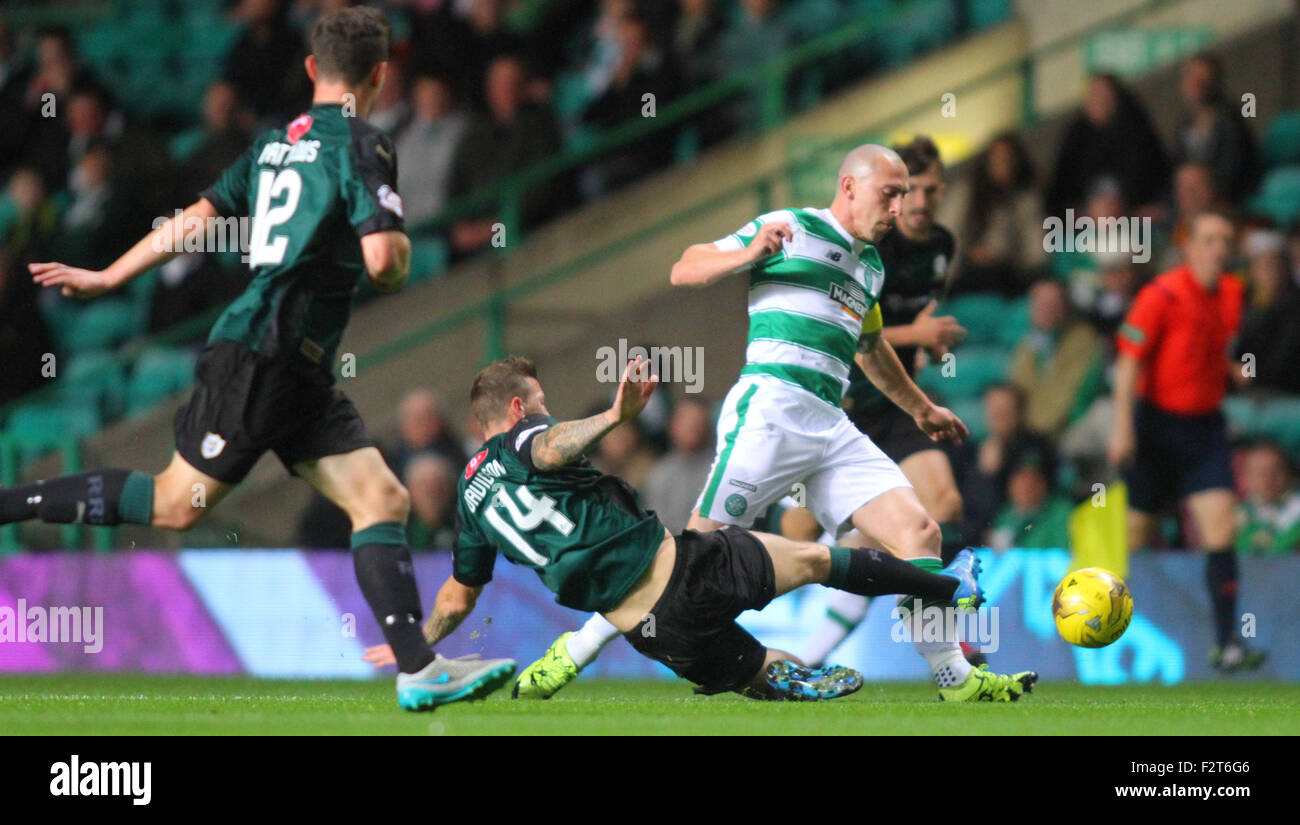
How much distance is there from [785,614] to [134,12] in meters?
9.04

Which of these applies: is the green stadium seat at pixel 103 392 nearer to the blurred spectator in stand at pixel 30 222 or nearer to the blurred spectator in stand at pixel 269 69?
the blurred spectator in stand at pixel 30 222

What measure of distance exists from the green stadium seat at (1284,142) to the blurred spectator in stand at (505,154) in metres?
4.83

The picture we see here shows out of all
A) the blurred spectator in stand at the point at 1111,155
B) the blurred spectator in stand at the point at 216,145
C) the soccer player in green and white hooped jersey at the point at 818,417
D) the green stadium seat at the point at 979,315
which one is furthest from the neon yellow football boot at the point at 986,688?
the blurred spectator in stand at the point at 216,145

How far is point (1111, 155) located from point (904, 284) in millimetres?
4716

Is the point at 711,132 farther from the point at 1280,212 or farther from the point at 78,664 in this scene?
the point at 78,664

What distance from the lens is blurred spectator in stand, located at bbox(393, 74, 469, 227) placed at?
12.8 metres

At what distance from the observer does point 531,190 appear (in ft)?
41.5

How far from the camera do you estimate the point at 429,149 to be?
12.9 m

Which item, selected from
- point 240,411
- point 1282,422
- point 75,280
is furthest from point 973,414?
point 75,280

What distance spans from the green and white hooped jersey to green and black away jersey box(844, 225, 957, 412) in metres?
1.07

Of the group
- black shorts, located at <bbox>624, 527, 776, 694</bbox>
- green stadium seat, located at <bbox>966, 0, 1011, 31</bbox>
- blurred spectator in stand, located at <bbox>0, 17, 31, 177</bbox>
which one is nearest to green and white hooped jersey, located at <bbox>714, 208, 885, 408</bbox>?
Result: black shorts, located at <bbox>624, 527, 776, 694</bbox>

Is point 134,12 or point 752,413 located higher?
point 134,12

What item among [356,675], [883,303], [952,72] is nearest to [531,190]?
[952,72]

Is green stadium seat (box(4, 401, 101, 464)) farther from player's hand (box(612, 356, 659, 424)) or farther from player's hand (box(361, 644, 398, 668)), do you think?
player's hand (box(612, 356, 659, 424))
